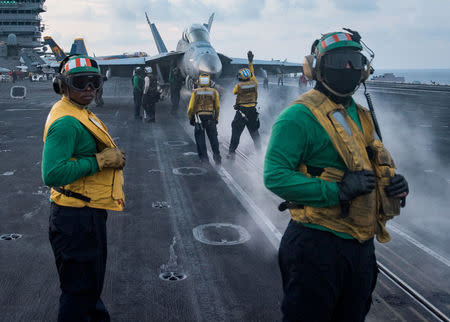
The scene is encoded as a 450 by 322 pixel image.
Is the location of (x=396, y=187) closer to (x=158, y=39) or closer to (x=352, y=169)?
(x=352, y=169)

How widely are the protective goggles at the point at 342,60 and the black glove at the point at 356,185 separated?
634 mm

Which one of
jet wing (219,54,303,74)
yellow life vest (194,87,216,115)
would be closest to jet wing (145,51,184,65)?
jet wing (219,54,303,74)

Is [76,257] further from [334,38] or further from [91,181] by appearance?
[334,38]

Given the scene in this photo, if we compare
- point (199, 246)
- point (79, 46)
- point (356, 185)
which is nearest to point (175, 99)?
point (199, 246)

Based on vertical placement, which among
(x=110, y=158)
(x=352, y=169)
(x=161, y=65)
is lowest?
(x=110, y=158)

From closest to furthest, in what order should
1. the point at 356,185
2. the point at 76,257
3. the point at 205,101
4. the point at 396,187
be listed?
the point at 356,185 → the point at 396,187 → the point at 76,257 → the point at 205,101

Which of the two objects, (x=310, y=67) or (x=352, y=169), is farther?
(x=310, y=67)

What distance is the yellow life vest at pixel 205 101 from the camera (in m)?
9.91

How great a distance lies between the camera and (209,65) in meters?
Result: 17.6

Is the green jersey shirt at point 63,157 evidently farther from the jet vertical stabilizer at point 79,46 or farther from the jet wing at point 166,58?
the jet vertical stabilizer at point 79,46

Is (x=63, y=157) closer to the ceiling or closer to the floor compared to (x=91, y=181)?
Answer: closer to the ceiling

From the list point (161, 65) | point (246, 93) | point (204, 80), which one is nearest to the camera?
point (204, 80)

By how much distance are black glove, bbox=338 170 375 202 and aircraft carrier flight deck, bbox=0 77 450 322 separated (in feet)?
6.99

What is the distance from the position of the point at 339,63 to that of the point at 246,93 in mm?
8188
